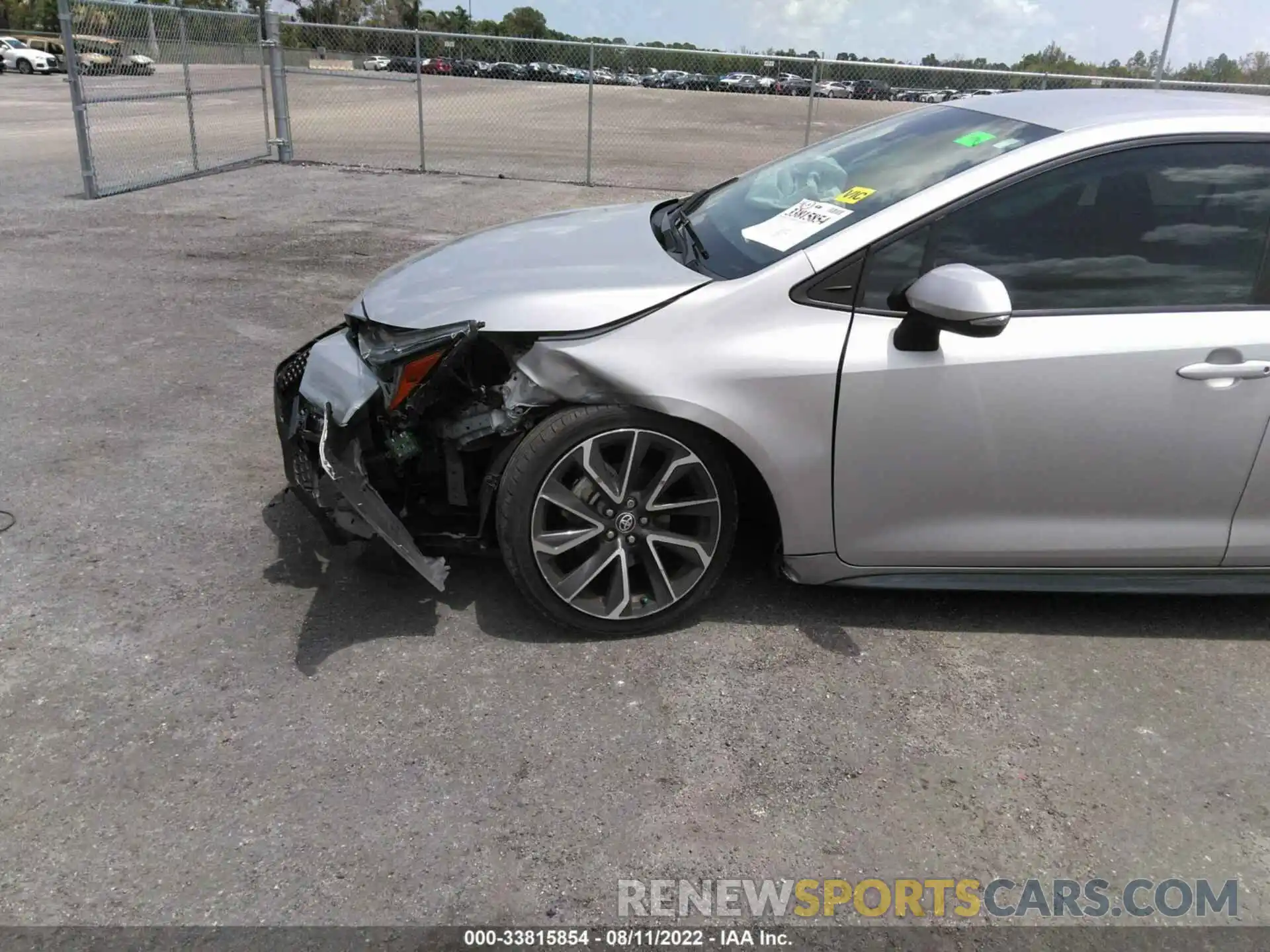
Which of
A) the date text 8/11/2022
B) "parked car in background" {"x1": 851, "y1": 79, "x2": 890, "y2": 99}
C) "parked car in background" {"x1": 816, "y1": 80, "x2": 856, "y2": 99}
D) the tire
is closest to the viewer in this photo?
the date text 8/11/2022

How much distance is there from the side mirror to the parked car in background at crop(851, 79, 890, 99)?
12674mm

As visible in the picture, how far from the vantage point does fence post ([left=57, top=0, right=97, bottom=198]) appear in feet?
32.1

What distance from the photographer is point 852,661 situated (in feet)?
10.4

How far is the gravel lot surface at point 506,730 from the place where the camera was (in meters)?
2.32

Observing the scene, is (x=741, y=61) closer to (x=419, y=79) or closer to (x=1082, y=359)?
(x=419, y=79)

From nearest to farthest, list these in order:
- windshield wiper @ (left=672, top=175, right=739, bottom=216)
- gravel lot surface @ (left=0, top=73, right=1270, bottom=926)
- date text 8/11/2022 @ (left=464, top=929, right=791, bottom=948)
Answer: date text 8/11/2022 @ (left=464, top=929, right=791, bottom=948) < gravel lot surface @ (left=0, top=73, right=1270, bottom=926) < windshield wiper @ (left=672, top=175, right=739, bottom=216)

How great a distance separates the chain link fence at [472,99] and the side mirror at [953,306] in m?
10.6

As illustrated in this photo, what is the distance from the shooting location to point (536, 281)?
3.14 m

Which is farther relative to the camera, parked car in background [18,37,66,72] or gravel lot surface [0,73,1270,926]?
parked car in background [18,37,66,72]

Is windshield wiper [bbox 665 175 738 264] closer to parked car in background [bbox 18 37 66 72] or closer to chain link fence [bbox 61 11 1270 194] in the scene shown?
chain link fence [bbox 61 11 1270 194]

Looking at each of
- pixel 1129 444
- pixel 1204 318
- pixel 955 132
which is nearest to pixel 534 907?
pixel 1129 444

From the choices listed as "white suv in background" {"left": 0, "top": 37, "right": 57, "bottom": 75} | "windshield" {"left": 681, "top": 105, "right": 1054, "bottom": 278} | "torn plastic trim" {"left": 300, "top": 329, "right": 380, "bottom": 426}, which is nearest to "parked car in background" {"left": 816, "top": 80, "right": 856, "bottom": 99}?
"windshield" {"left": 681, "top": 105, "right": 1054, "bottom": 278}

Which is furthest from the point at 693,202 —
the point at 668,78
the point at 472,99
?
the point at 472,99

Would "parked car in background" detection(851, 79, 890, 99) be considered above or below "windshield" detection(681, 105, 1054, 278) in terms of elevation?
above
